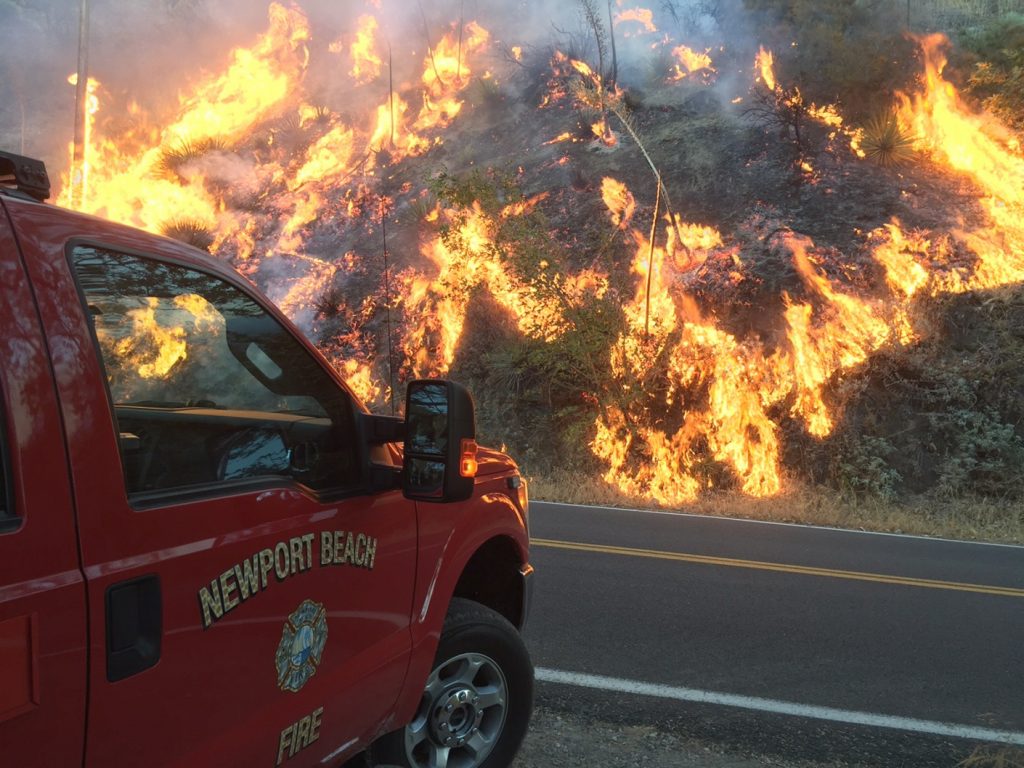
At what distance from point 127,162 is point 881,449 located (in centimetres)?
2382

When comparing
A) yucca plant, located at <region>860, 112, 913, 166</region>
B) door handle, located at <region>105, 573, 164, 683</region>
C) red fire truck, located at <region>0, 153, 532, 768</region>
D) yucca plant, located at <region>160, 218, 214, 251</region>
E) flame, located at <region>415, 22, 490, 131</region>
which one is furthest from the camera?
flame, located at <region>415, 22, 490, 131</region>

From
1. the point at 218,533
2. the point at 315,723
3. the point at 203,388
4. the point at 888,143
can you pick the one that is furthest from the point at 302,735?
the point at 888,143

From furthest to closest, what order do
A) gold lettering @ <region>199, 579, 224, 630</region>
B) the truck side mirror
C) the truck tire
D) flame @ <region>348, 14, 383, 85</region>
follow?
flame @ <region>348, 14, 383, 85</region>
the truck tire
the truck side mirror
gold lettering @ <region>199, 579, 224, 630</region>

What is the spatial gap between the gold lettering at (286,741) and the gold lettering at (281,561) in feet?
1.46

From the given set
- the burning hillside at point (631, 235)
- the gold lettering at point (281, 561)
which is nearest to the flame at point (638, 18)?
the burning hillside at point (631, 235)

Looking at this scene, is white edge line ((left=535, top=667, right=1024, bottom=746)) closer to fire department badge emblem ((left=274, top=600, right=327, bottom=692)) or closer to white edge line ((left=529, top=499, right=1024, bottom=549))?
fire department badge emblem ((left=274, top=600, right=327, bottom=692))

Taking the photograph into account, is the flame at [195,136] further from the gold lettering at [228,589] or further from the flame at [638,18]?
the gold lettering at [228,589]

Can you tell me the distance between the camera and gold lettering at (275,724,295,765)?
2.46 meters

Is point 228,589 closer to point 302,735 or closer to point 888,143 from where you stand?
point 302,735

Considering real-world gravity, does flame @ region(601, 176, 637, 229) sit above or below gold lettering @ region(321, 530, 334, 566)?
above

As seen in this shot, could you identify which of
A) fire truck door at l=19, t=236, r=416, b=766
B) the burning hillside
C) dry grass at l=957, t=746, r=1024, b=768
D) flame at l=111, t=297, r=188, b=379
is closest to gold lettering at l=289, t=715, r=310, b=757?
fire truck door at l=19, t=236, r=416, b=766

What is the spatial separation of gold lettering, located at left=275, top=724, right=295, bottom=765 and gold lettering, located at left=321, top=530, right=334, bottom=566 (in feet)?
1.53

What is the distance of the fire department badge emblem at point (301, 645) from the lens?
8.01 ft

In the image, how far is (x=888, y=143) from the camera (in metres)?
18.5
